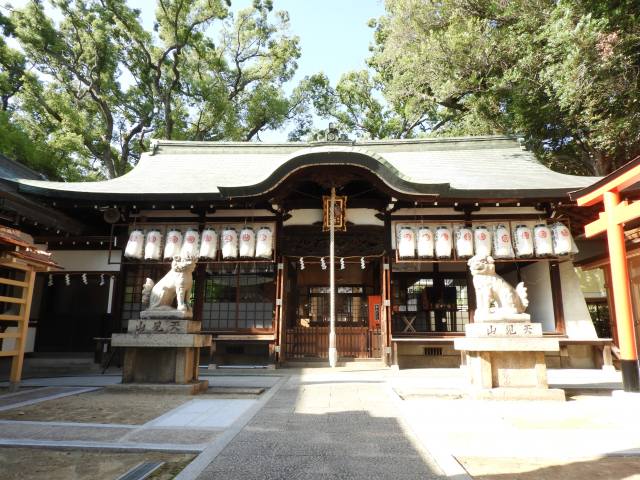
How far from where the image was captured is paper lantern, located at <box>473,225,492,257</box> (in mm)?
10617

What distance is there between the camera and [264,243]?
1088 centimetres

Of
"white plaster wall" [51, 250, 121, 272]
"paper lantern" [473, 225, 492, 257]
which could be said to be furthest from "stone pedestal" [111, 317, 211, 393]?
"paper lantern" [473, 225, 492, 257]

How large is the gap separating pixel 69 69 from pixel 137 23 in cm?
444

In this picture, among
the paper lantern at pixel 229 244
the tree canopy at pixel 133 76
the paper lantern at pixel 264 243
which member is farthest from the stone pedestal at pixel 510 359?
the tree canopy at pixel 133 76

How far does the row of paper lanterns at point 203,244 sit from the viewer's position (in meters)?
10.9

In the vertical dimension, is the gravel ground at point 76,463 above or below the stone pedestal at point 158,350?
below

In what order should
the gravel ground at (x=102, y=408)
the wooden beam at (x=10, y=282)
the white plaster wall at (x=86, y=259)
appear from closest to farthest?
1. the gravel ground at (x=102, y=408)
2. the wooden beam at (x=10, y=282)
3. the white plaster wall at (x=86, y=259)

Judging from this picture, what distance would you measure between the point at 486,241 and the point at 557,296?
2.35 metres

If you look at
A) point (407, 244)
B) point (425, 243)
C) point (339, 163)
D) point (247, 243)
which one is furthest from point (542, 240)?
point (247, 243)

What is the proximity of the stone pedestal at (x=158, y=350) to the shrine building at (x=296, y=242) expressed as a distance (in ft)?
11.6

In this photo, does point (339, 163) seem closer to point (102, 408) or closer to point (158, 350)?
point (158, 350)

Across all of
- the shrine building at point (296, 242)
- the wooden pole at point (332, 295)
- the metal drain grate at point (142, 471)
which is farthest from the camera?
the shrine building at point (296, 242)

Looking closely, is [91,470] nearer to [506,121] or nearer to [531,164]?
[531,164]

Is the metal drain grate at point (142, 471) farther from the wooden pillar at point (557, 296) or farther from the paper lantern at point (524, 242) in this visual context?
the wooden pillar at point (557, 296)
